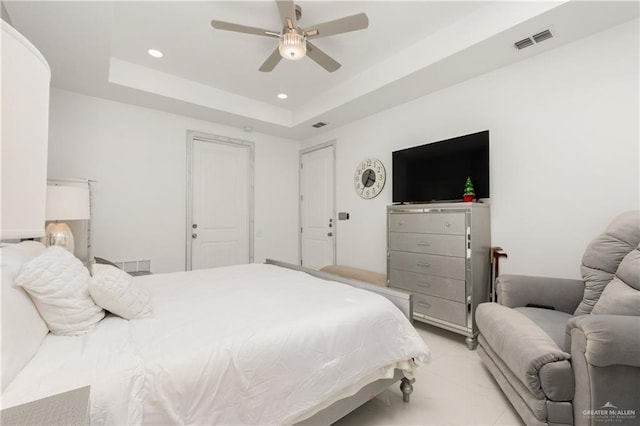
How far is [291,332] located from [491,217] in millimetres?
2457

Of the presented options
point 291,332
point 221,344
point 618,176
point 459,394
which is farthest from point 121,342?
point 618,176

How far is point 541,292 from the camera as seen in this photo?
216 cm

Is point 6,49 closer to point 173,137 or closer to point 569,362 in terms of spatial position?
point 569,362

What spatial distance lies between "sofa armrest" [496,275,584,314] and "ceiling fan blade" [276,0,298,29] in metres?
2.51

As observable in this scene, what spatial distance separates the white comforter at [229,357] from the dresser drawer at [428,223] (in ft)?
4.37

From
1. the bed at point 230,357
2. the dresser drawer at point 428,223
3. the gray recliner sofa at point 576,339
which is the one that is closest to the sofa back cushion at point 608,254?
the gray recliner sofa at point 576,339

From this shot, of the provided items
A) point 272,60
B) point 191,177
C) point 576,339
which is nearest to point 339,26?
point 272,60

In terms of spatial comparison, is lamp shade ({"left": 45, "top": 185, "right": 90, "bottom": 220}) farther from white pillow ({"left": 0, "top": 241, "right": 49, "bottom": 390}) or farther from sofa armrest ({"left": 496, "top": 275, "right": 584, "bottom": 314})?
sofa armrest ({"left": 496, "top": 275, "right": 584, "bottom": 314})

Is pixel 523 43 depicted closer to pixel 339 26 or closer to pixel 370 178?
pixel 339 26

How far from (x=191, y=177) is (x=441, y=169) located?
10.8ft

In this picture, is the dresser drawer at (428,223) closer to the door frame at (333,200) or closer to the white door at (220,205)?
the door frame at (333,200)

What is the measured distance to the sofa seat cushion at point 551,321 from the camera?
65.2 inches

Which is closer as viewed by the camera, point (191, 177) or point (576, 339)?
point (576, 339)

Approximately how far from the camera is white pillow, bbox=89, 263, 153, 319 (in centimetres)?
133
